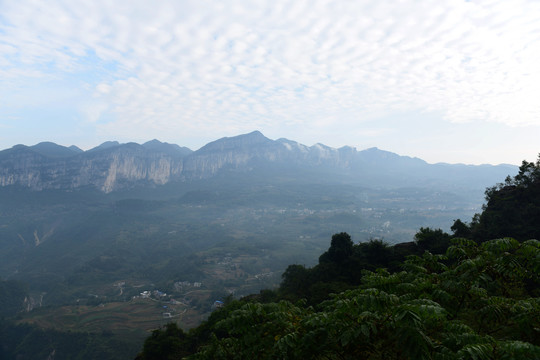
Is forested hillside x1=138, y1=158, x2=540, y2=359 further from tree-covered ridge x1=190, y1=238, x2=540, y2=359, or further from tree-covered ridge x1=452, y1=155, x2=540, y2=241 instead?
tree-covered ridge x1=452, y1=155, x2=540, y2=241

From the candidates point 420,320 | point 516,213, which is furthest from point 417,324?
point 516,213

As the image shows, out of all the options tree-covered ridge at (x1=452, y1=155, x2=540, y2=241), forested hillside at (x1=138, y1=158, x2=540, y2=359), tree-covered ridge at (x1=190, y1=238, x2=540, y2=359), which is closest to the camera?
tree-covered ridge at (x1=190, y1=238, x2=540, y2=359)

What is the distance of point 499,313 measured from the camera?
16.8ft

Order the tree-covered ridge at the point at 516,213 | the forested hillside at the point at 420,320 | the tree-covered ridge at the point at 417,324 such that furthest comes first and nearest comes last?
the tree-covered ridge at the point at 516,213, the forested hillside at the point at 420,320, the tree-covered ridge at the point at 417,324

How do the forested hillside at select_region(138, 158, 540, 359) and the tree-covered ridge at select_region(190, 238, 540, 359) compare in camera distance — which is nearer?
Result: the tree-covered ridge at select_region(190, 238, 540, 359)

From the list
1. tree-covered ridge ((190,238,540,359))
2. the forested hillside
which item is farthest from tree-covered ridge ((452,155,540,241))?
tree-covered ridge ((190,238,540,359))

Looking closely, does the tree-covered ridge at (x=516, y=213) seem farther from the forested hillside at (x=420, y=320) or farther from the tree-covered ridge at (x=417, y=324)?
the tree-covered ridge at (x=417, y=324)

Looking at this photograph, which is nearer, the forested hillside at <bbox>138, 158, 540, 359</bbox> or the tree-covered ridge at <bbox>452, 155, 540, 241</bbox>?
the forested hillside at <bbox>138, 158, 540, 359</bbox>

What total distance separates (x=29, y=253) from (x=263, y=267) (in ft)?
572

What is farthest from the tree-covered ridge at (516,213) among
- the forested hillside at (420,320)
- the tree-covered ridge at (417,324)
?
the tree-covered ridge at (417,324)

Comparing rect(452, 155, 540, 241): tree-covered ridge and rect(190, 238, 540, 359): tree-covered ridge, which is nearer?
rect(190, 238, 540, 359): tree-covered ridge

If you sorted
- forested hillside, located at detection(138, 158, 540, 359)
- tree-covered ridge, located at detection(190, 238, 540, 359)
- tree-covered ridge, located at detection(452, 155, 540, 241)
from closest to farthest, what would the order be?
tree-covered ridge, located at detection(190, 238, 540, 359)
forested hillside, located at detection(138, 158, 540, 359)
tree-covered ridge, located at detection(452, 155, 540, 241)

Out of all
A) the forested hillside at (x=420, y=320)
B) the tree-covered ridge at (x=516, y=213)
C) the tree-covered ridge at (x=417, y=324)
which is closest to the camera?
the tree-covered ridge at (x=417, y=324)

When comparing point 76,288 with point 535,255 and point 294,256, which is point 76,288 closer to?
point 294,256
